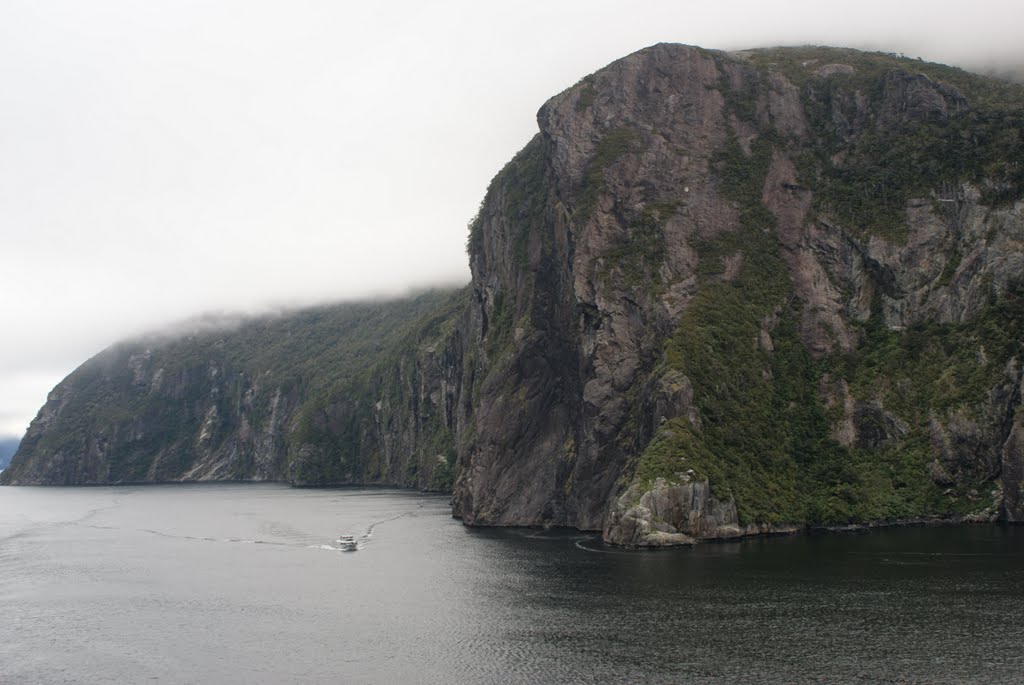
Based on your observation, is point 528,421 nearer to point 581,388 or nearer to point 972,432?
point 581,388

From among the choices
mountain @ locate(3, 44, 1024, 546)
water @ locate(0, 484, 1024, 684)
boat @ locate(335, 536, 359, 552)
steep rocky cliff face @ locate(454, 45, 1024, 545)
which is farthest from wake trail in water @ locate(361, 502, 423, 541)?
water @ locate(0, 484, 1024, 684)

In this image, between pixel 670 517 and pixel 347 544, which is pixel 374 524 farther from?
pixel 670 517

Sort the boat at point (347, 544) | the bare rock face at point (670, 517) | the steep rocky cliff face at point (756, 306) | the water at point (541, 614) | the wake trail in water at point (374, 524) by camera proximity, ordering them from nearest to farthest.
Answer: the water at point (541, 614) < the bare rock face at point (670, 517) < the steep rocky cliff face at point (756, 306) < the boat at point (347, 544) < the wake trail in water at point (374, 524)

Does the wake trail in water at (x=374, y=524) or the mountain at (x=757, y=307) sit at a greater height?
the mountain at (x=757, y=307)

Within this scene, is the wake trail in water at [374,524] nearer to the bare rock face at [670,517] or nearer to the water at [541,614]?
the water at [541,614]

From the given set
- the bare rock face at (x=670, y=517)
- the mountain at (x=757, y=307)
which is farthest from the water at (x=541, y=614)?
the mountain at (x=757, y=307)

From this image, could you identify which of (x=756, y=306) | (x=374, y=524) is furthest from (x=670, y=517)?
(x=374, y=524)

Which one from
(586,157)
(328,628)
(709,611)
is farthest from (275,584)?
(586,157)
